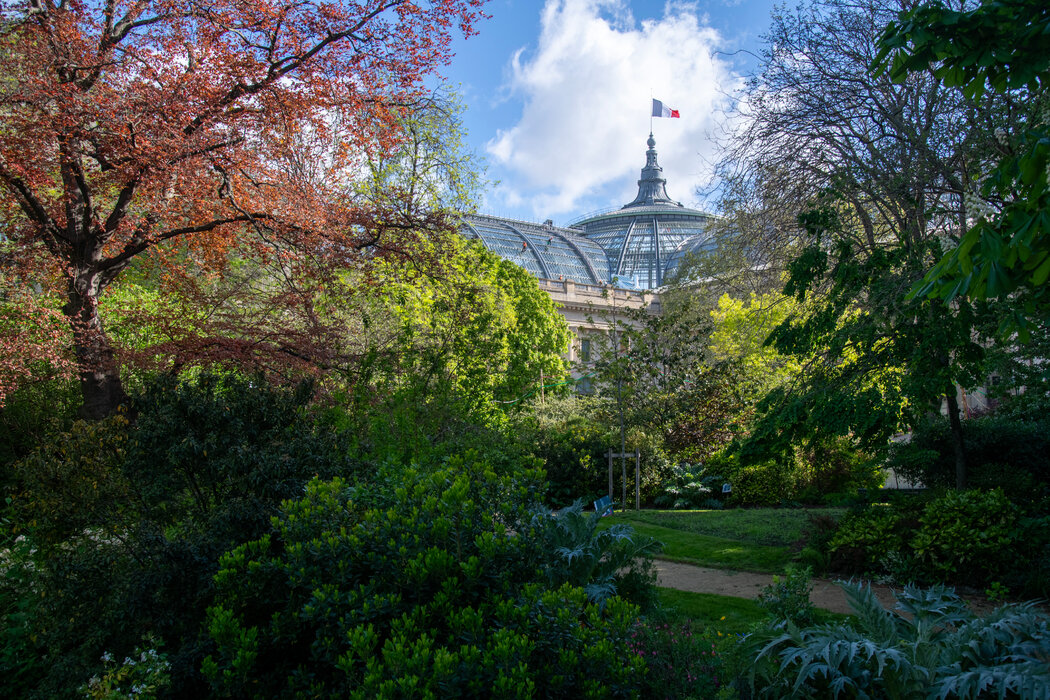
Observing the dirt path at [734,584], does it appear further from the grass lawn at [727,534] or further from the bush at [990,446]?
the bush at [990,446]

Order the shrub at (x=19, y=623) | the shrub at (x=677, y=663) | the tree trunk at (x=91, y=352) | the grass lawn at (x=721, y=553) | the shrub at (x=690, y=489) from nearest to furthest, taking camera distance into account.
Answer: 1. the shrub at (x=677, y=663)
2. the shrub at (x=19, y=623)
3. the tree trunk at (x=91, y=352)
4. the grass lawn at (x=721, y=553)
5. the shrub at (x=690, y=489)

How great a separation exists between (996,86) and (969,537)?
5.30m

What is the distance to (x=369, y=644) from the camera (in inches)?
127

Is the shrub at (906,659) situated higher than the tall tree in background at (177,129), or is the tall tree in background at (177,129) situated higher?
the tall tree in background at (177,129)

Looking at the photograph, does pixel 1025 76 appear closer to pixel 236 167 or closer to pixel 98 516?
pixel 98 516

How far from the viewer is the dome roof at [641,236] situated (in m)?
57.4

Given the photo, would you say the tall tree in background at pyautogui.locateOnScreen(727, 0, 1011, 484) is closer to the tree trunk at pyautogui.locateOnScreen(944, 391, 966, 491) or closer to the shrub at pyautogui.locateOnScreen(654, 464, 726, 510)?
the tree trunk at pyautogui.locateOnScreen(944, 391, 966, 491)

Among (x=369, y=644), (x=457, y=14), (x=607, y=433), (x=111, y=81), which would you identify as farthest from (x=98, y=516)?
(x=607, y=433)

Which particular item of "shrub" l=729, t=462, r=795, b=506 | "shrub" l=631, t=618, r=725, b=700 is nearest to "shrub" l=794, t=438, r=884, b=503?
"shrub" l=729, t=462, r=795, b=506

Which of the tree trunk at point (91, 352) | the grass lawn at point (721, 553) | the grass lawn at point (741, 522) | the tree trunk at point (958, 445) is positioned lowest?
the grass lawn at point (721, 553)

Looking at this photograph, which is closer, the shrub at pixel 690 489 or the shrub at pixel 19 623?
the shrub at pixel 19 623

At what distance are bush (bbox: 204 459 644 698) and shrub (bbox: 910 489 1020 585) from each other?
5.16m

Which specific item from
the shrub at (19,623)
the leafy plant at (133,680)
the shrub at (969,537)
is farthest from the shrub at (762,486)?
the leafy plant at (133,680)

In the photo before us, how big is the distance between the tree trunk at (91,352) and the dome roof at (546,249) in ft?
138
